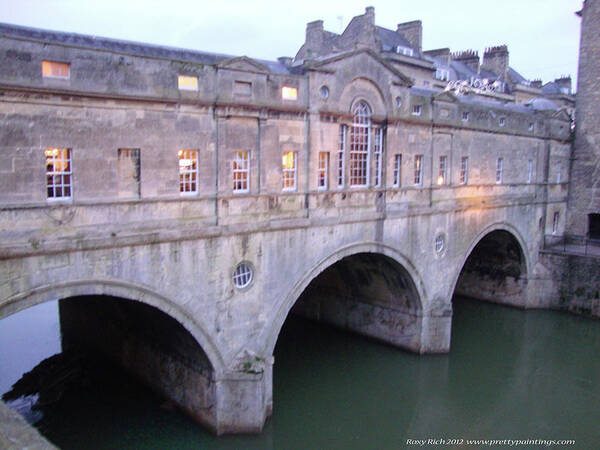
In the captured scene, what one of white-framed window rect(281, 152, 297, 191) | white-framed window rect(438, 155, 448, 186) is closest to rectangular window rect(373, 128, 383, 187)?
white-framed window rect(281, 152, 297, 191)

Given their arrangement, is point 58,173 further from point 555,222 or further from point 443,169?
point 555,222

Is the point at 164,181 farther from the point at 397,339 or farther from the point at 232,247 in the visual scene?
the point at 397,339

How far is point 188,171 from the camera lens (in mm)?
12469

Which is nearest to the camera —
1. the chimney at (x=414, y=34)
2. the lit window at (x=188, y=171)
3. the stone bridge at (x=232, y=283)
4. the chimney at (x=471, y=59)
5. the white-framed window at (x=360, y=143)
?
the stone bridge at (x=232, y=283)

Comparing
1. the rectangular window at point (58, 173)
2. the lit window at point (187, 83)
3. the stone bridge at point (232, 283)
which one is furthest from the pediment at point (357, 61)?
the rectangular window at point (58, 173)

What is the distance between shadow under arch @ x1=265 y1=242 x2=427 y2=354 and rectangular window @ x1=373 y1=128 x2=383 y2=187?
2.09 metres

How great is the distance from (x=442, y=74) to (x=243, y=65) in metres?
27.6

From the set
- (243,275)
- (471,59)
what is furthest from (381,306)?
(471,59)

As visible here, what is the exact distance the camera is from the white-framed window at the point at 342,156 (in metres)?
16.1

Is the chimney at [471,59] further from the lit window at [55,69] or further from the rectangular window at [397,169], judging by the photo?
the lit window at [55,69]

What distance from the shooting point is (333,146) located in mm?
15758

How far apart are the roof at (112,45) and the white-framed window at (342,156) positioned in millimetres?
2450

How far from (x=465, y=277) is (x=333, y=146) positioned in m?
15.8

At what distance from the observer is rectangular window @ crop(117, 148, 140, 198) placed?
11297 mm
